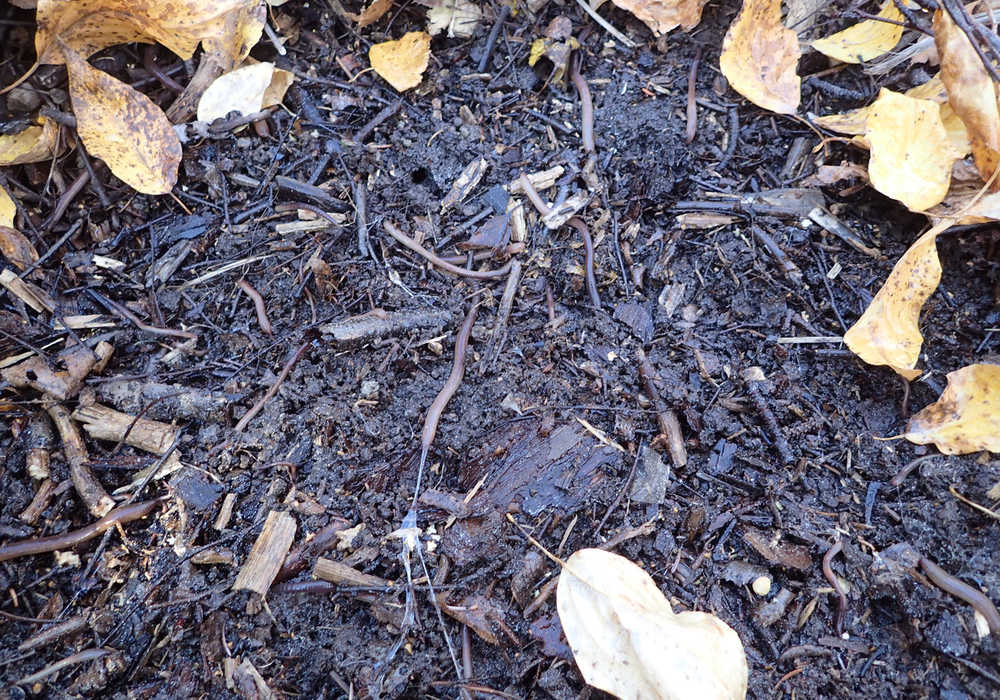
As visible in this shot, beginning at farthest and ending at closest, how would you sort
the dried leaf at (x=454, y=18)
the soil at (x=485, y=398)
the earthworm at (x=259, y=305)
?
the dried leaf at (x=454, y=18) → the earthworm at (x=259, y=305) → the soil at (x=485, y=398)

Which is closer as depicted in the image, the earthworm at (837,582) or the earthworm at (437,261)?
the earthworm at (837,582)

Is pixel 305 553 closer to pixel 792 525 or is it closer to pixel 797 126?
pixel 792 525

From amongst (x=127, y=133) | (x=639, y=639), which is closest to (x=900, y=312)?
(x=639, y=639)

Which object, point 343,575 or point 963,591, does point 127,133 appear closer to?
point 343,575

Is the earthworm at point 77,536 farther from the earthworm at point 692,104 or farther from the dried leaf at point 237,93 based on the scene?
the earthworm at point 692,104

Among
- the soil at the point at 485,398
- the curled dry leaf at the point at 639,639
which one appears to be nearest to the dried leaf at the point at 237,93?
the soil at the point at 485,398

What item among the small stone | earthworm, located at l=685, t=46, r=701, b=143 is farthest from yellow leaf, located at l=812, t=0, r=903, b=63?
the small stone
